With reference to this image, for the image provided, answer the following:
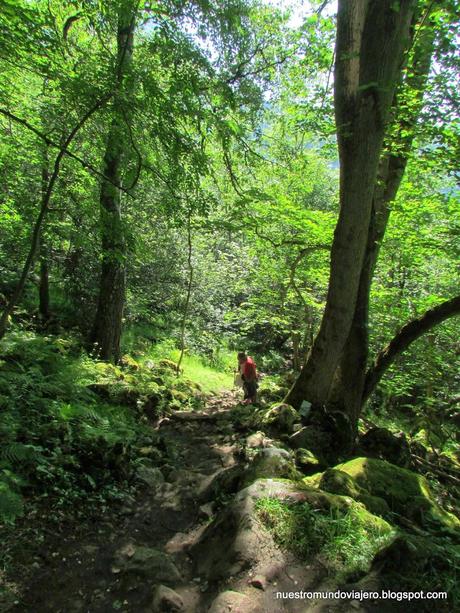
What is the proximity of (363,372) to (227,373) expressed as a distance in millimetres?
7914

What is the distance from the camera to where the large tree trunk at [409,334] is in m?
7.39

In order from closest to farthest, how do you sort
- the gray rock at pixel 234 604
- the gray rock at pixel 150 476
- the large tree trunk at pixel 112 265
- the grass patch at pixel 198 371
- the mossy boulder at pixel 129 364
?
the gray rock at pixel 234 604, the gray rock at pixel 150 476, the large tree trunk at pixel 112 265, the mossy boulder at pixel 129 364, the grass patch at pixel 198 371

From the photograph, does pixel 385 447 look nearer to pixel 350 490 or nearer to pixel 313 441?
pixel 313 441

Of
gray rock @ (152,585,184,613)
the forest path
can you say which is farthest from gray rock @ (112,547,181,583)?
gray rock @ (152,585,184,613)

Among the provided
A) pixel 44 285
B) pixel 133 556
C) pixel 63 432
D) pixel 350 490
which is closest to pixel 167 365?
pixel 44 285

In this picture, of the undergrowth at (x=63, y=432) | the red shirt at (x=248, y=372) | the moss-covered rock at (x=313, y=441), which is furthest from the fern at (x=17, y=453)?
the red shirt at (x=248, y=372)

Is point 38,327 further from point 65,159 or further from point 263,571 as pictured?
point 263,571

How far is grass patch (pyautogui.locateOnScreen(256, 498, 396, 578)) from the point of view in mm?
2883

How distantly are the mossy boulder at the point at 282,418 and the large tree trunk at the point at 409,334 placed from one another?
2.15 metres

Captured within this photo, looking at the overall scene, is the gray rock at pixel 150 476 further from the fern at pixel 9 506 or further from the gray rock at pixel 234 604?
the gray rock at pixel 234 604

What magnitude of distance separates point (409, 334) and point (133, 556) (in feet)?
21.8

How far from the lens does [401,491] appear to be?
4.72 metres

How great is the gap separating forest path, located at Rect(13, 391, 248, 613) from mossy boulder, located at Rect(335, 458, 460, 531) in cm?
193

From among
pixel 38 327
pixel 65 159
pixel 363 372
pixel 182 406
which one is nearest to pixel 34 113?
pixel 65 159
